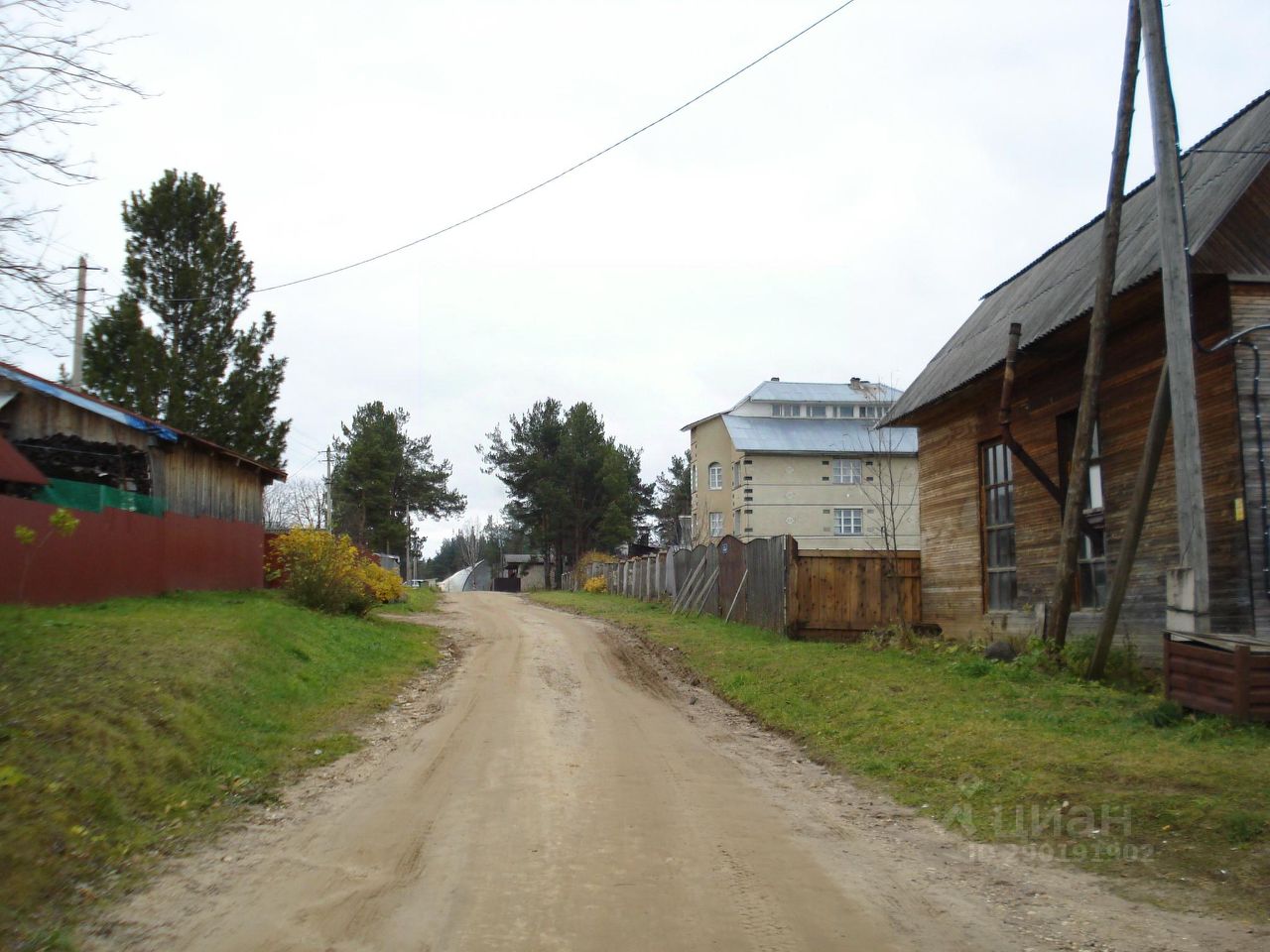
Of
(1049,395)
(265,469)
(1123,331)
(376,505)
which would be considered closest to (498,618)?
(265,469)

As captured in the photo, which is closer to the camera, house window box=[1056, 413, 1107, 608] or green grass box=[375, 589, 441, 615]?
house window box=[1056, 413, 1107, 608]

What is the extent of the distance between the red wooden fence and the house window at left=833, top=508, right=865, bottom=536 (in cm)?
3285

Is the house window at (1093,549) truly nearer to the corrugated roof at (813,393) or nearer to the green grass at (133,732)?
the green grass at (133,732)

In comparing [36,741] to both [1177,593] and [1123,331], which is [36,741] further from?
[1123,331]

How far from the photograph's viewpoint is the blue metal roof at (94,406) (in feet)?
54.1

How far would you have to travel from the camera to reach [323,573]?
20.7 meters

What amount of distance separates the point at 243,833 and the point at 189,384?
26.2m

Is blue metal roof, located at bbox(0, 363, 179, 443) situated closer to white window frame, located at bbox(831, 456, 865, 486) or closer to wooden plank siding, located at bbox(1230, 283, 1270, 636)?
wooden plank siding, located at bbox(1230, 283, 1270, 636)

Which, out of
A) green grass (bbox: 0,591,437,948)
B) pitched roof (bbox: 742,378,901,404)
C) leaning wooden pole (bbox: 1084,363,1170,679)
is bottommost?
green grass (bbox: 0,591,437,948)

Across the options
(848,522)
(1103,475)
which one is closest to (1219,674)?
(1103,475)

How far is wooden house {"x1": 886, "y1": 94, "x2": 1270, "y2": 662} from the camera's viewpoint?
1170cm

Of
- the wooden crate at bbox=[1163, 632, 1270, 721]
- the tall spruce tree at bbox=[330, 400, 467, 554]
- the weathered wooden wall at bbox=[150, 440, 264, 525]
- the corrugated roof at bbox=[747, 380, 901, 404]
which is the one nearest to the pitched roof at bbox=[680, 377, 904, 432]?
the corrugated roof at bbox=[747, 380, 901, 404]

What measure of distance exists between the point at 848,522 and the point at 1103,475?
36955 millimetres

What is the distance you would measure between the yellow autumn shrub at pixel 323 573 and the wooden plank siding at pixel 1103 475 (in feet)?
40.3
